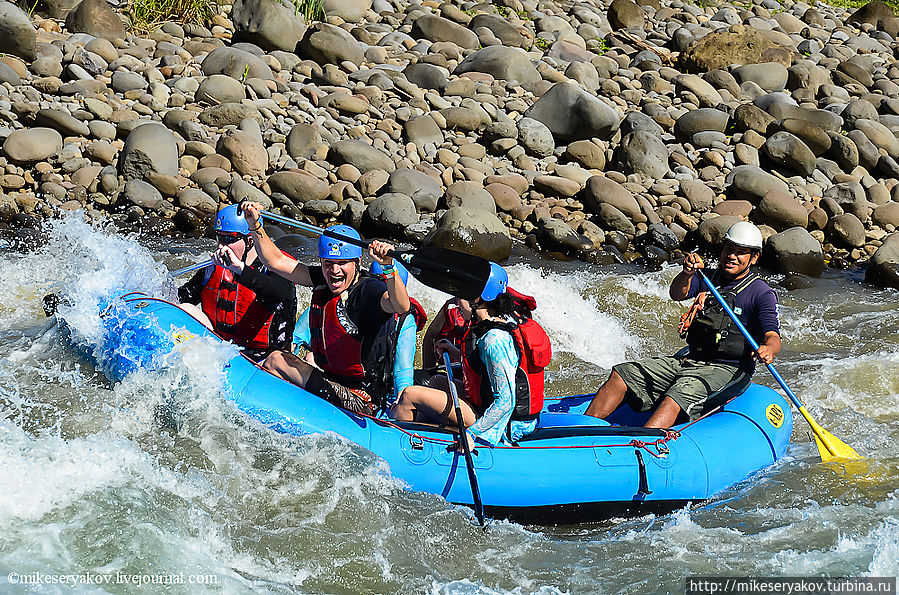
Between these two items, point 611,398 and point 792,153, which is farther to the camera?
point 792,153

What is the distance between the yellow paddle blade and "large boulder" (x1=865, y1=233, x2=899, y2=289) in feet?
15.7

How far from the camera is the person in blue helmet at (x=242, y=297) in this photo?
5.42 meters

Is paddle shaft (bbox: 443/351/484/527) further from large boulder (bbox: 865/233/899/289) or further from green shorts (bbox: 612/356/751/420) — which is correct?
large boulder (bbox: 865/233/899/289)

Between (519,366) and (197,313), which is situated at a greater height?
(519,366)

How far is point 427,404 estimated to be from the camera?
4887 mm

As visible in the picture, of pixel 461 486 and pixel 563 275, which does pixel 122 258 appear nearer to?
pixel 461 486

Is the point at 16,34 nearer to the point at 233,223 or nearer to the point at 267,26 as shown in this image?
the point at 267,26

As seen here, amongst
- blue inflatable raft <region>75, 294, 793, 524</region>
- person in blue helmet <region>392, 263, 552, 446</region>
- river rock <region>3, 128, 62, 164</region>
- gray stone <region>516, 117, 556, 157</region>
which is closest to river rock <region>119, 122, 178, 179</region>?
river rock <region>3, 128, 62, 164</region>

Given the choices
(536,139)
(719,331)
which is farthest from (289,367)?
(536,139)

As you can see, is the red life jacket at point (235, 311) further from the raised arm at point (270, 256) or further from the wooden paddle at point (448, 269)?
the wooden paddle at point (448, 269)

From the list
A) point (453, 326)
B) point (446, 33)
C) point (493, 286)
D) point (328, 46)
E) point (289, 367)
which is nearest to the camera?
point (493, 286)

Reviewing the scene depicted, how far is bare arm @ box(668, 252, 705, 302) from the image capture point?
5.54 meters

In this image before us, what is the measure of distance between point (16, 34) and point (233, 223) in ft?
25.7

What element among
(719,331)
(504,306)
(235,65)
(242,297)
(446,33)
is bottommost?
(235,65)
